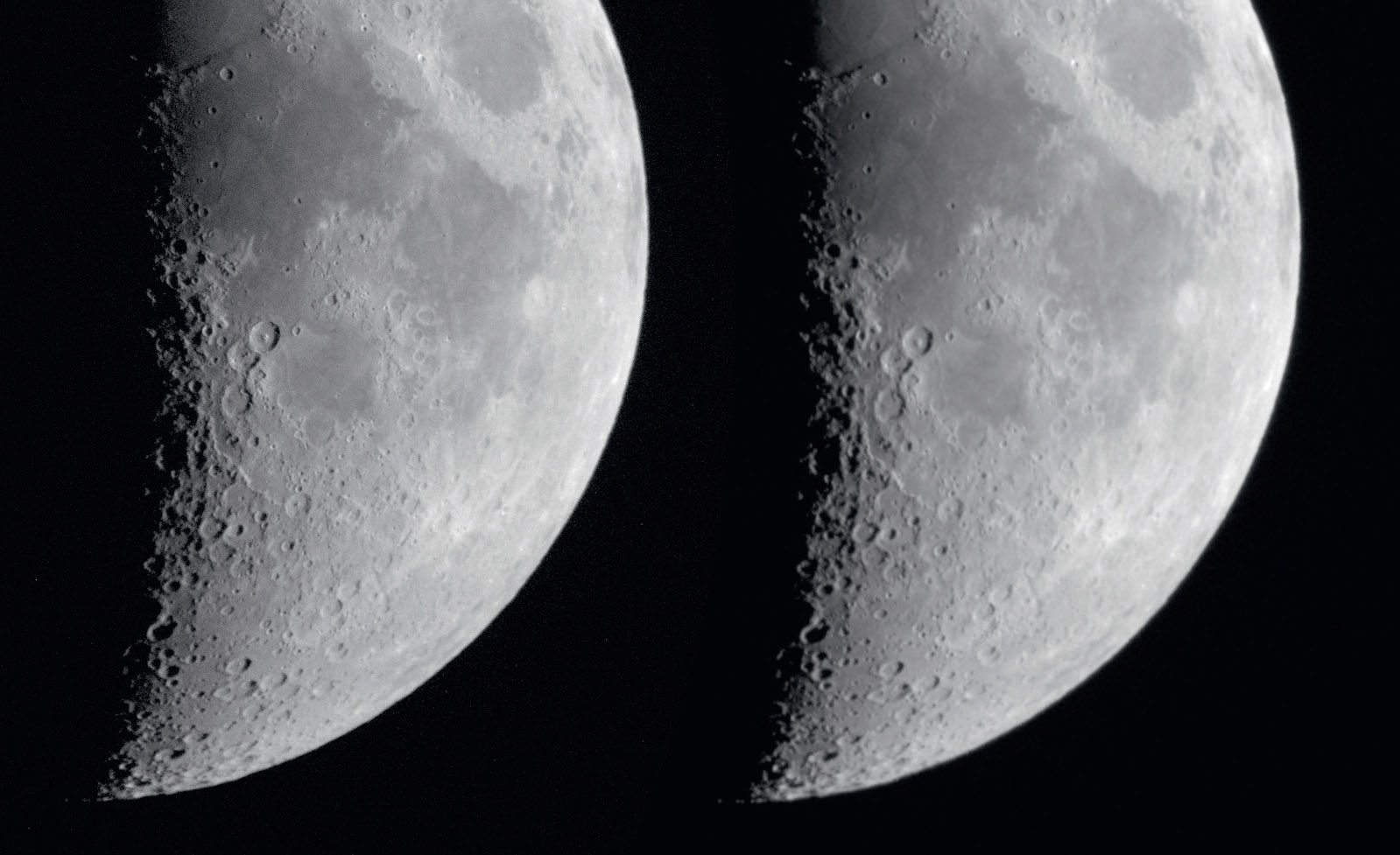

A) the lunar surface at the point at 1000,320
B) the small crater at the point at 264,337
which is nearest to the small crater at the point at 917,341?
the lunar surface at the point at 1000,320

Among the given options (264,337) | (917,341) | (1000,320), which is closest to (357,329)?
(264,337)

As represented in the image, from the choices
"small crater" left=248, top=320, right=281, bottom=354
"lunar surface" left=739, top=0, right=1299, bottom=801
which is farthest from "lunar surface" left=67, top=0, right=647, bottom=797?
"lunar surface" left=739, top=0, right=1299, bottom=801

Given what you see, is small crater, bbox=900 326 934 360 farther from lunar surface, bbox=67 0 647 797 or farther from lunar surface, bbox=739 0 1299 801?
lunar surface, bbox=67 0 647 797

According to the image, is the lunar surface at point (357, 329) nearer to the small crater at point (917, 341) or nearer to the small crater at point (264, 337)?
the small crater at point (264, 337)

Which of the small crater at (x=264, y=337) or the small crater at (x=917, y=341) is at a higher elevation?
the small crater at (x=264, y=337)

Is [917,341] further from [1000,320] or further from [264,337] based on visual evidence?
[264,337]

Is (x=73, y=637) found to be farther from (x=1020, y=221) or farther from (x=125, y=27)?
(x=1020, y=221)

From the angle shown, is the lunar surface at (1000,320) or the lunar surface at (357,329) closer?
the lunar surface at (357,329)
